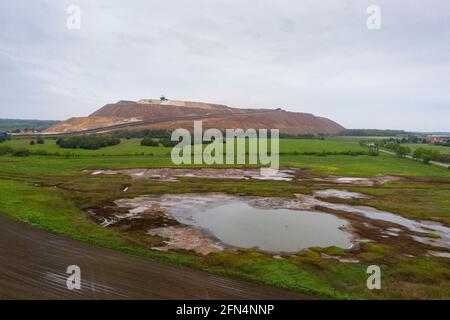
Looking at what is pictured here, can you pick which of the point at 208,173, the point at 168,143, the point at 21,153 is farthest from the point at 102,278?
the point at 168,143

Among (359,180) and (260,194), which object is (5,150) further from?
(359,180)

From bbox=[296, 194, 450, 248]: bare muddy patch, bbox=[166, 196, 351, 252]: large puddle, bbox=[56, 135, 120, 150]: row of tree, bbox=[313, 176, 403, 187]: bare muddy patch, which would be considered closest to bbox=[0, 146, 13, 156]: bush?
bbox=[56, 135, 120, 150]: row of tree

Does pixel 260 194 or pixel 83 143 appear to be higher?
pixel 83 143

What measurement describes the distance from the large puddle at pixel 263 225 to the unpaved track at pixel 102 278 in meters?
6.71

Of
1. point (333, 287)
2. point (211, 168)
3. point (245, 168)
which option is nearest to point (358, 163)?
point (245, 168)

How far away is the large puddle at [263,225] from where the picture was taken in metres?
26.2

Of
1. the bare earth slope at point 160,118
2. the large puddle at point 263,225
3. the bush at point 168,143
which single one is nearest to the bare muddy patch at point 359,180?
the large puddle at point 263,225

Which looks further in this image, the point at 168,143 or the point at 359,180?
the point at 168,143

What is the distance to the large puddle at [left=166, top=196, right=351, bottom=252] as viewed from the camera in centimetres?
2617

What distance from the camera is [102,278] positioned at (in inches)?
735

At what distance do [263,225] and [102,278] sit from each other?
1528cm

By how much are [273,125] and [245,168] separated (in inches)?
4871

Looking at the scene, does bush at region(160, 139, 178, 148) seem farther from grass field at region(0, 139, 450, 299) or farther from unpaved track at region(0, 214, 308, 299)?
unpaved track at region(0, 214, 308, 299)

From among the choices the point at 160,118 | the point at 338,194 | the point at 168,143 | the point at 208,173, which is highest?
the point at 160,118
